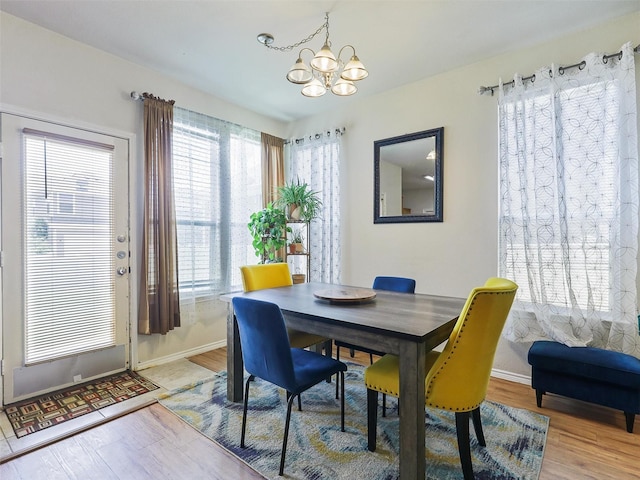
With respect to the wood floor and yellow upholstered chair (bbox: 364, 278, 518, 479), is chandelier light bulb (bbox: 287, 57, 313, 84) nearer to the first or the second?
yellow upholstered chair (bbox: 364, 278, 518, 479)

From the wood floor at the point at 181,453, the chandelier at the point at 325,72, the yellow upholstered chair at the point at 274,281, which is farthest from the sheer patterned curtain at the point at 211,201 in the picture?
the chandelier at the point at 325,72

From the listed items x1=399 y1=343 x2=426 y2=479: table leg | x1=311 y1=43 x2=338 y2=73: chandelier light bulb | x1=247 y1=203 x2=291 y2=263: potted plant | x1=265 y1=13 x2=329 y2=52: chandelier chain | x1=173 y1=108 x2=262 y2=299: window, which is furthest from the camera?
x1=247 y1=203 x2=291 y2=263: potted plant

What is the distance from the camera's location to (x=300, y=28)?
8.12 ft

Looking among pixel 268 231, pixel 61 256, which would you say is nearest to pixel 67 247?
pixel 61 256

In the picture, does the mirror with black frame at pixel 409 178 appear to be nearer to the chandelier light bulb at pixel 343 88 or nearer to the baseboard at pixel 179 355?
the chandelier light bulb at pixel 343 88

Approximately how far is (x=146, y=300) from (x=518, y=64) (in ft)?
12.7

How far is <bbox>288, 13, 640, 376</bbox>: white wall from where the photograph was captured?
107 inches

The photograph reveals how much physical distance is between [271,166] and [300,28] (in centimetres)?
193

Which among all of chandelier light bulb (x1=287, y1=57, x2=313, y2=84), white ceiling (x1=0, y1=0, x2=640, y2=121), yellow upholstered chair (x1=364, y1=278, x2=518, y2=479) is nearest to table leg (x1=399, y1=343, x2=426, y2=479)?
yellow upholstered chair (x1=364, y1=278, x2=518, y2=479)

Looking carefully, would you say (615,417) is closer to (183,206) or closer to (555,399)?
(555,399)

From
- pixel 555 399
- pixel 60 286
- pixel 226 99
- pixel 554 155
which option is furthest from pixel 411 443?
pixel 226 99

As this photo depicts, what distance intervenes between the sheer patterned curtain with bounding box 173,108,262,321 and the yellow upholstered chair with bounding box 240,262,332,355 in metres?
1.02

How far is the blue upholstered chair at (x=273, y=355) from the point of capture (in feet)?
5.24

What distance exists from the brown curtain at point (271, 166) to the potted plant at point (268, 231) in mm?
486
